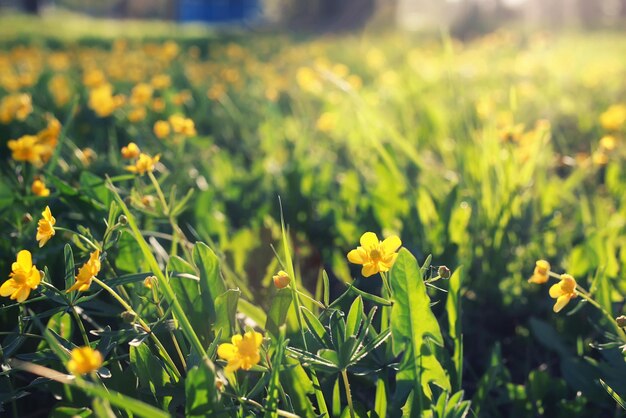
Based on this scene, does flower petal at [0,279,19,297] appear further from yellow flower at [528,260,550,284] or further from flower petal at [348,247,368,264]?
yellow flower at [528,260,550,284]

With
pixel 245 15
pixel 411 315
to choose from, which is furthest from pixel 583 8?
pixel 411 315

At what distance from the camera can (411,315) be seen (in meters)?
1.01

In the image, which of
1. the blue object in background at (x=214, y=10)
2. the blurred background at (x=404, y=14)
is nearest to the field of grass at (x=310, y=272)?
the blurred background at (x=404, y=14)

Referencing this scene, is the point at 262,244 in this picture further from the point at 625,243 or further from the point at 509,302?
the point at 625,243

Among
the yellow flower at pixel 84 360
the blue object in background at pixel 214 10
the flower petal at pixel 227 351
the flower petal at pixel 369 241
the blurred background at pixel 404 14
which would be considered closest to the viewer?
the yellow flower at pixel 84 360

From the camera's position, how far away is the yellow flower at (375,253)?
2.99ft

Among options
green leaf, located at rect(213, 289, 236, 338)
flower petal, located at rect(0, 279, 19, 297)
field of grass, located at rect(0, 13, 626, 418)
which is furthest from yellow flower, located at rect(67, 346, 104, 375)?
green leaf, located at rect(213, 289, 236, 338)

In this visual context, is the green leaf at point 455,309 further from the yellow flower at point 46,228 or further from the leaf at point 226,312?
the yellow flower at point 46,228

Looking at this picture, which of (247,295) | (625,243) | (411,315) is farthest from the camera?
(625,243)

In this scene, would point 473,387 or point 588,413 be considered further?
point 473,387

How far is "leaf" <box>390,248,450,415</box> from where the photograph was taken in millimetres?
991

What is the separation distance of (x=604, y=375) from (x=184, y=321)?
2.72 feet

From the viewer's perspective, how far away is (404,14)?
22312 mm

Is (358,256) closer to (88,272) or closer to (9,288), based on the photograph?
(88,272)
